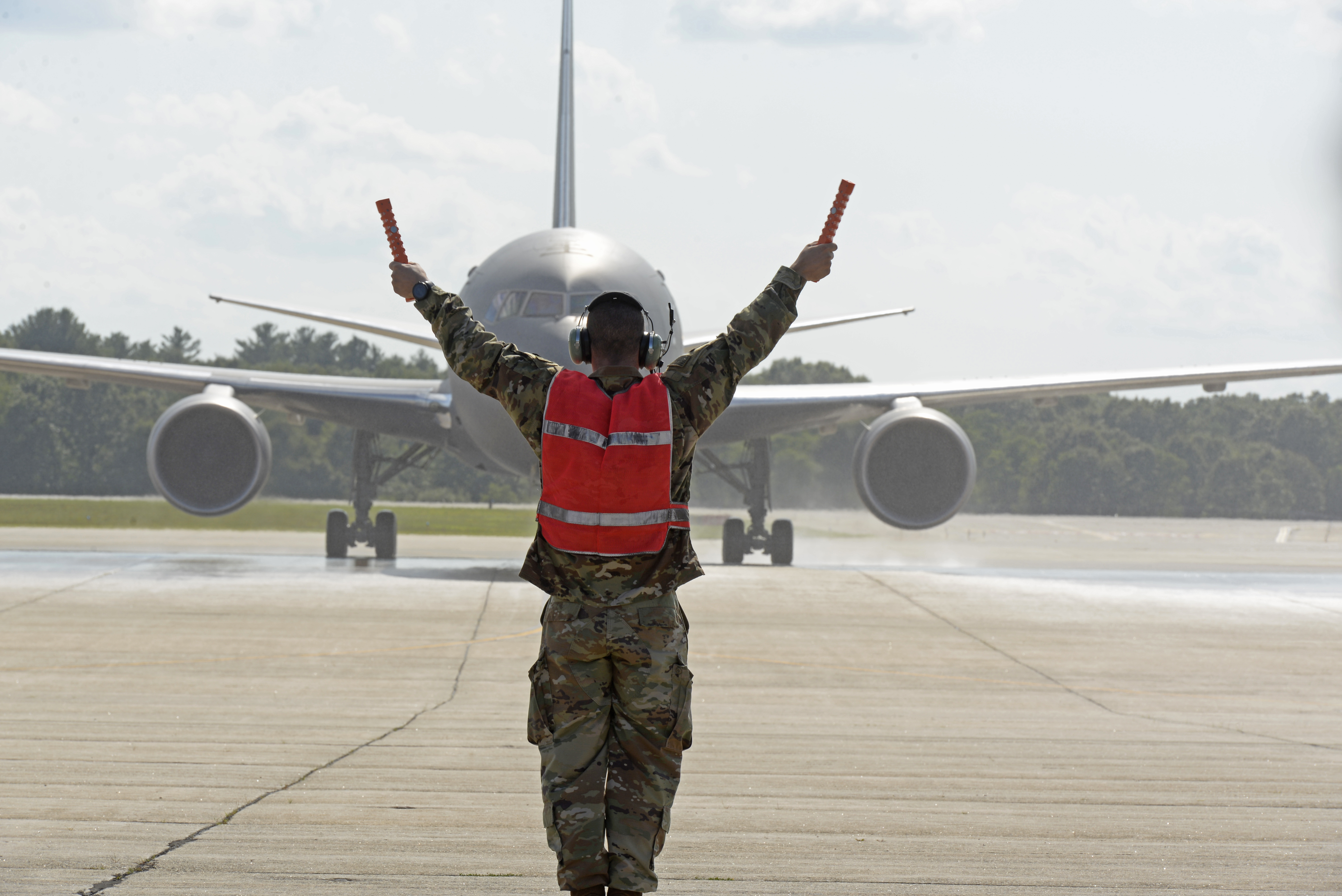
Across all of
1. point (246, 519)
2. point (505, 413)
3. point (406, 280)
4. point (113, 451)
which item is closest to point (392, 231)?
point (406, 280)

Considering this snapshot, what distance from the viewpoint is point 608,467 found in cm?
352

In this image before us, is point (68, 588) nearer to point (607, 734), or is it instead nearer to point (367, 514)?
point (367, 514)

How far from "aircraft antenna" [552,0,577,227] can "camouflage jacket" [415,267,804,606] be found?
1628 cm

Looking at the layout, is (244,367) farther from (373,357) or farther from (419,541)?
(419,541)

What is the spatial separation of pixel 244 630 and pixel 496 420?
13.3 feet

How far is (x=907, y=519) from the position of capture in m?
15.6

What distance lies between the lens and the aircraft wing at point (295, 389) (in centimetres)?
1658

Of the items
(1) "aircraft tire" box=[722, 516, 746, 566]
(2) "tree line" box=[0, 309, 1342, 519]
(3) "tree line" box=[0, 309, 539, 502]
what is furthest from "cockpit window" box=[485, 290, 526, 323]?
(3) "tree line" box=[0, 309, 539, 502]

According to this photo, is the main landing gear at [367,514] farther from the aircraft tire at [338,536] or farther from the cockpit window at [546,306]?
the cockpit window at [546,306]

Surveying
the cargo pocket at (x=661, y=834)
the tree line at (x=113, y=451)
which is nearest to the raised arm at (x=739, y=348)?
the cargo pocket at (x=661, y=834)

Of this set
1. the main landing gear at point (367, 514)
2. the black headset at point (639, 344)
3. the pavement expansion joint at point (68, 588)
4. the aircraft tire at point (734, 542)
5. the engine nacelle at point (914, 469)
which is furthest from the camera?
the aircraft tire at point (734, 542)

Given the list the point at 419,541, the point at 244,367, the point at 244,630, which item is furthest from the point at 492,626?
the point at 244,367

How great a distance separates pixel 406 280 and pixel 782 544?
16.2 m

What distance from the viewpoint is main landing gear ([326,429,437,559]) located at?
61.5ft
